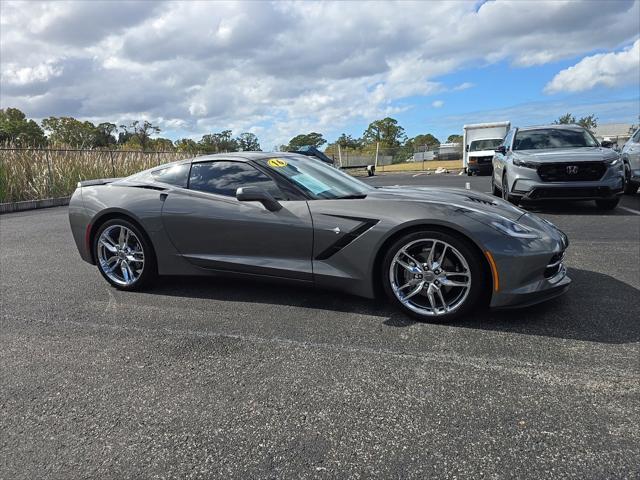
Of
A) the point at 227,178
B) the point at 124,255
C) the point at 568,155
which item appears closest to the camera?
the point at 227,178

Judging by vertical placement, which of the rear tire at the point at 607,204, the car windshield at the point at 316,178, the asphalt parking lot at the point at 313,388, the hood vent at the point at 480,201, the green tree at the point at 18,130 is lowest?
the asphalt parking lot at the point at 313,388

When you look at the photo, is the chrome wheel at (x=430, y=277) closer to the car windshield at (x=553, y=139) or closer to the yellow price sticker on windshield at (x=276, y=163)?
the yellow price sticker on windshield at (x=276, y=163)

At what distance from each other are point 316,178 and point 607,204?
20.5 ft

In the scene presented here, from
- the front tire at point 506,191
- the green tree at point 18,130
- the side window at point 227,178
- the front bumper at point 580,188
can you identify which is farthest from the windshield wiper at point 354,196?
the green tree at point 18,130

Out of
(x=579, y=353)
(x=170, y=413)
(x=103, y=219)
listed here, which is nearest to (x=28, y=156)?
(x=103, y=219)

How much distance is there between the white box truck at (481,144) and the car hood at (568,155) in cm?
1277

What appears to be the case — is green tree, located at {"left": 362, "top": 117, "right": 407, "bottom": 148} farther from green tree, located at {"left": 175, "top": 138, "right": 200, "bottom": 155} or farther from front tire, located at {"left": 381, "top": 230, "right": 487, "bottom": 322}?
front tire, located at {"left": 381, "top": 230, "right": 487, "bottom": 322}

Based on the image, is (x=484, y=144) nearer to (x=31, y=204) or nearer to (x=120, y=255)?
(x=31, y=204)

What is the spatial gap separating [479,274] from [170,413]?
6.80 feet

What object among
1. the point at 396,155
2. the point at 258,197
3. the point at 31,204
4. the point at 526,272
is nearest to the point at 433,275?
the point at 526,272

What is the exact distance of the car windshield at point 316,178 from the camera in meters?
3.74

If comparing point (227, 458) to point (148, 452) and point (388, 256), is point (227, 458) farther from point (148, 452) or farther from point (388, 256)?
point (388, 256)

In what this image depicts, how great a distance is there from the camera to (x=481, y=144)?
2252cm

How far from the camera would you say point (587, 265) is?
4629 millimetres
